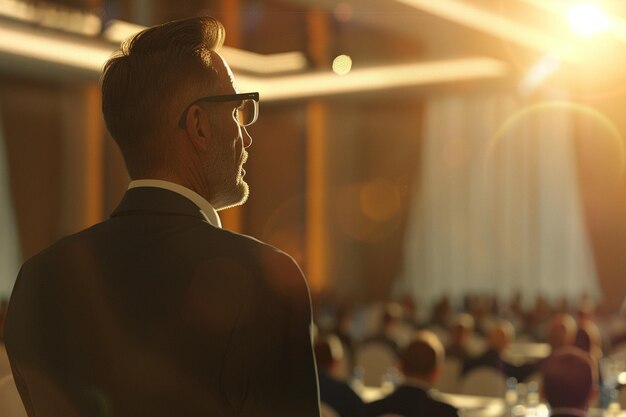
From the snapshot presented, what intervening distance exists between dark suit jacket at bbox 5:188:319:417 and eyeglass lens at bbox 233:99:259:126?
14 centimetres

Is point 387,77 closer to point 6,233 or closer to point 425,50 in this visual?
point 425,50

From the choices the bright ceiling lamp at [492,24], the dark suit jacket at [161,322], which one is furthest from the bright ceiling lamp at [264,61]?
the dark suit jacket at [161,322]

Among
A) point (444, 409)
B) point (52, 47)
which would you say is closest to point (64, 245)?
point (444, 409)

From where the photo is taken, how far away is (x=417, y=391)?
4297 millimetres

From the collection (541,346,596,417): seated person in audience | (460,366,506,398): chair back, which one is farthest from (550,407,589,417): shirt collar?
(460,366,506,398): chair back

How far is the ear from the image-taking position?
1213 mm

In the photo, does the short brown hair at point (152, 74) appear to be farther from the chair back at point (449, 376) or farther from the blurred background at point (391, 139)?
the blurred background at point (391, 139)

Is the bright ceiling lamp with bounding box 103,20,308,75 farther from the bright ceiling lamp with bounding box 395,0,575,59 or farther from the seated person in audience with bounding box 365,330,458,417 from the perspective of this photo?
the seated person in audience with bounding box 365,330,458,417

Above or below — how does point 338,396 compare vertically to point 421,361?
below

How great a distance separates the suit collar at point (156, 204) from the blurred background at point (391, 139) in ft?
27.8

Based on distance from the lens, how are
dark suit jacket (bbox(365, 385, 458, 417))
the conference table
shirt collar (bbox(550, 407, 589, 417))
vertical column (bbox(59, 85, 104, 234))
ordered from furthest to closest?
vertical column (bbox(59, 85, 104, 234)), the conference table, shirt collar (bbox(550, 407, 589, 417)), dark suit jacket (bbox(365, 385, 458, 417))

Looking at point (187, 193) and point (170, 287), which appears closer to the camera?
point (170, 287)

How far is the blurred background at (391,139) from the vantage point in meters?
10.8

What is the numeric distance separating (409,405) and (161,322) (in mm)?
3294
